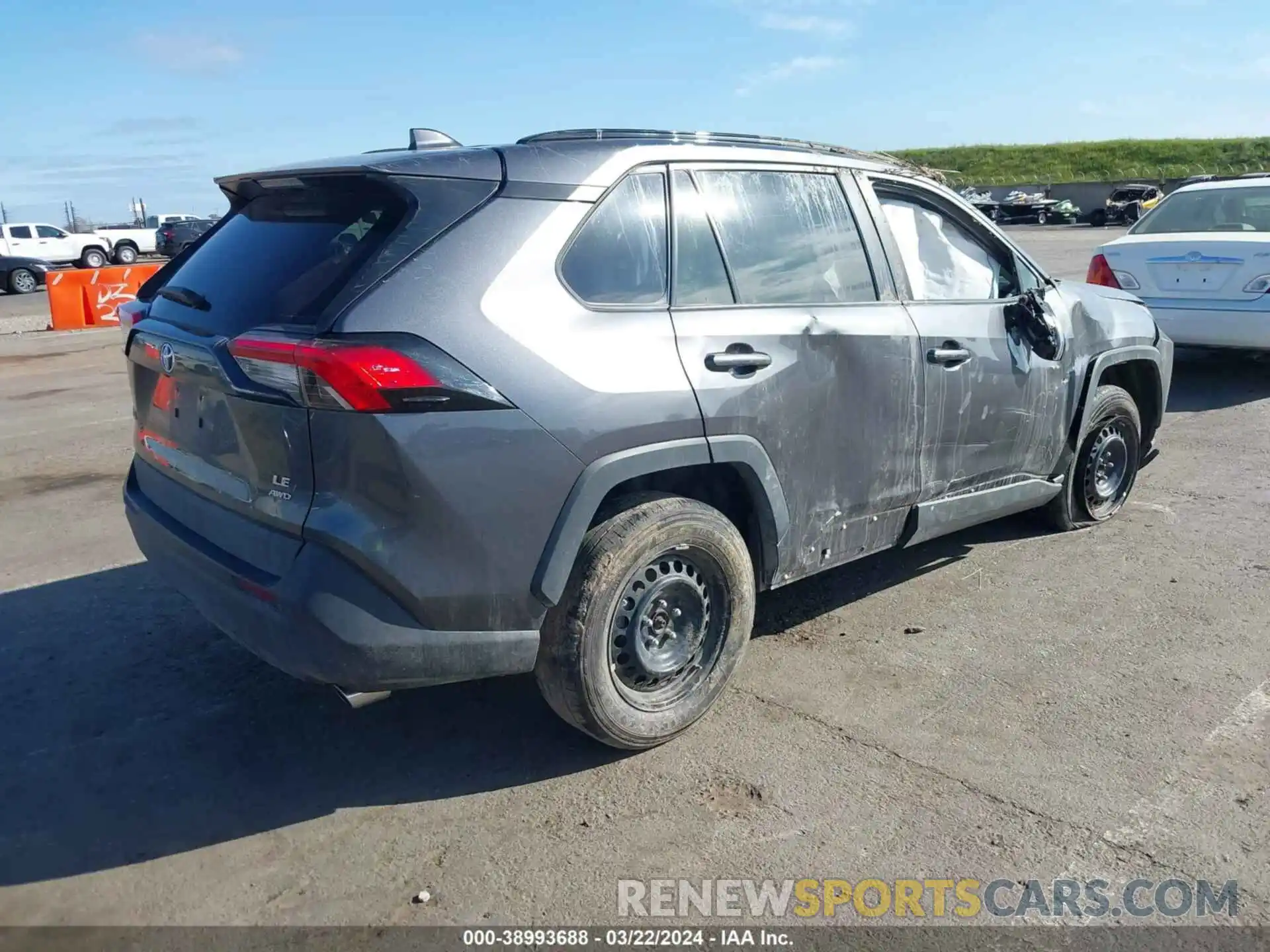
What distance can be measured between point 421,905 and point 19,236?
3673 centimetres

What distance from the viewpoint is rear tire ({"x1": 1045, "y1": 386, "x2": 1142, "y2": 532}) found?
5543 mm

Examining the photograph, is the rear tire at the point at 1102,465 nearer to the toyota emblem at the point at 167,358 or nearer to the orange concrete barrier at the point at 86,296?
the toyota emblem at the point at 167,358

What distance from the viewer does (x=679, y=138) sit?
3.83 meters

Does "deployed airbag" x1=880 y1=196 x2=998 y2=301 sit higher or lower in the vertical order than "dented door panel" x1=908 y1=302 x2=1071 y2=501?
higher

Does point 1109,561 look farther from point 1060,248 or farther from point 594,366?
point 1060,248

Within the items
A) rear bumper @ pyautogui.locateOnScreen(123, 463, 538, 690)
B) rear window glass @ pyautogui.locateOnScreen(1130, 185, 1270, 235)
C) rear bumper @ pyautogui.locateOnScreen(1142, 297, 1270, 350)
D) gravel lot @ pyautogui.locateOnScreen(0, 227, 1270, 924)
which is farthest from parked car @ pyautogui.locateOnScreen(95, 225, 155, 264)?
rear bumper @ pyautogui.locateOnScreen(123, 463, 538, 690)

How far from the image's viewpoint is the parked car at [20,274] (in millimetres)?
26953

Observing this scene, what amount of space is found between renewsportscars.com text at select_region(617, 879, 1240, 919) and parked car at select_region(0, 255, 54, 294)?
2866 centimetres

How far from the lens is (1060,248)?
1230 inches

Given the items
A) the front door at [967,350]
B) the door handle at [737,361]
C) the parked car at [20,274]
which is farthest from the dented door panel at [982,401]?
the parked car at [20,274]

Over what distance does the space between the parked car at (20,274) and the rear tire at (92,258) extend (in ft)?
24.8

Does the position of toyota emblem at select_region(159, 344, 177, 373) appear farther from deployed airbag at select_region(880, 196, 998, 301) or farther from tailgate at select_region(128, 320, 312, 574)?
deployed airbag at select_region(880, 196, 998, 301)

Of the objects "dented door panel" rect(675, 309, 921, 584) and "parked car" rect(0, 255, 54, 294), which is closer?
"dented door panel" rect(675, 309, 921, 584)

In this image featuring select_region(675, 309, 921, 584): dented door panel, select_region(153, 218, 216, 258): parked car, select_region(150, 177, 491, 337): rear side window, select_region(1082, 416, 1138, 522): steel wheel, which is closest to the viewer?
select_region(150, 177, 491, 337): rear side window
